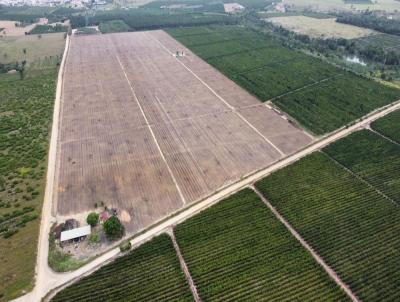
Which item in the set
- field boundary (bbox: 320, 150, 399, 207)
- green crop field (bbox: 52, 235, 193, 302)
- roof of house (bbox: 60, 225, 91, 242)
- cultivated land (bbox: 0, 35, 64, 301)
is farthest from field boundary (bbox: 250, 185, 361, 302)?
cultivated land (bbox: 0, 35, 64, 301)

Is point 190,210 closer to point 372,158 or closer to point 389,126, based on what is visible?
point 372,158

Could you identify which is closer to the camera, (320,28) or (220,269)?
(220,269)

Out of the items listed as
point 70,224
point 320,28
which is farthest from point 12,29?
point 320,28

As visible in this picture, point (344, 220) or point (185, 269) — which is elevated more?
point (344, 220)

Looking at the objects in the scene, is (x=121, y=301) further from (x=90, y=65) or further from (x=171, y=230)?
(x=90, y=65)

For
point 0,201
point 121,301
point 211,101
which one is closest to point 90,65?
point 211,101

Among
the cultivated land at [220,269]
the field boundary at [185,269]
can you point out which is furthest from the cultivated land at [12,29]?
the cultivated land at [220,269]

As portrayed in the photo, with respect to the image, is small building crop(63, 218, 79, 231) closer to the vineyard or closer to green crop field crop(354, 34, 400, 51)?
the vineyard
